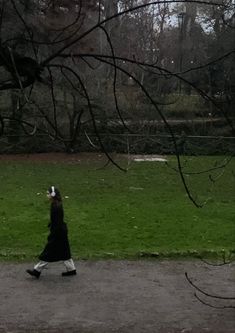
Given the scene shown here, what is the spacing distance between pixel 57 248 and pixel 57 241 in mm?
143

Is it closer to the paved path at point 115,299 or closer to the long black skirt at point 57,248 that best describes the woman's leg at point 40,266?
the long black skirt at point 57,248

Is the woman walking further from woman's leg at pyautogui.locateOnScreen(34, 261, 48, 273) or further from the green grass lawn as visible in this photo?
the green grass lawn

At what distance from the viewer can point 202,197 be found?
2116 cm

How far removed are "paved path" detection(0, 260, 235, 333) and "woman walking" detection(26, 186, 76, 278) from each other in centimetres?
20

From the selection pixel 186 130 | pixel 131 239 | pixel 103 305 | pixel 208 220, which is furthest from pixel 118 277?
pixel 186 130

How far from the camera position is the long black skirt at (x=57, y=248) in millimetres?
10617

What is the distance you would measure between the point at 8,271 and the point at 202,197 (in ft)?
37.2

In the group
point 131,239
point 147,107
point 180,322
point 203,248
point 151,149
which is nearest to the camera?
point 180,322

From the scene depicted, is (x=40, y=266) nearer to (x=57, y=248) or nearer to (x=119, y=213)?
(x=57, y=248)

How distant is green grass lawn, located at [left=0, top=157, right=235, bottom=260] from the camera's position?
1338cm

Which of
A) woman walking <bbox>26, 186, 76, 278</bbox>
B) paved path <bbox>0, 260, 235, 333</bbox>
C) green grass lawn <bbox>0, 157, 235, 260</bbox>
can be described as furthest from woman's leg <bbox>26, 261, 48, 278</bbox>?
green grass lawn <bbox>0, 157, 235, 260</bbox>

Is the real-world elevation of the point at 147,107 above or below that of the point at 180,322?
above

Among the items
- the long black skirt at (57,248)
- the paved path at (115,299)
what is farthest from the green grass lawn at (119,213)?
the long black skirt at (57,248)

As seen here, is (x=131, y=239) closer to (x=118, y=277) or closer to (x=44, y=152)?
(x=118, y=277)
